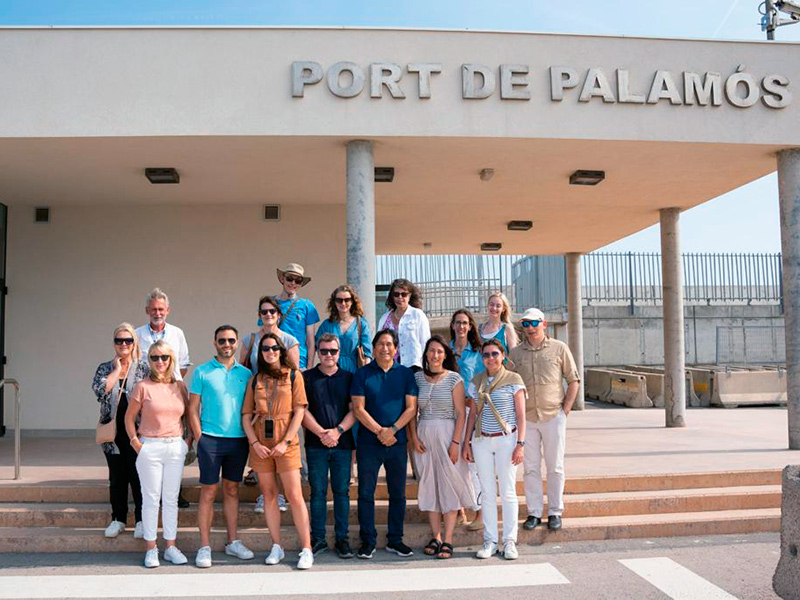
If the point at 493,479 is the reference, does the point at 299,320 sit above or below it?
above

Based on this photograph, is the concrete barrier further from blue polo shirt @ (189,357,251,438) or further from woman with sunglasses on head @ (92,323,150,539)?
woman with sunglasses on head @ (92,323,150,539)

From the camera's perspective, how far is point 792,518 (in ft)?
13.9

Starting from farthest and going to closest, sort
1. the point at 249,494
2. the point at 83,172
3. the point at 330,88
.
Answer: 1. the point at 83,172
2. the point at 330,88
3. the point at 249,494

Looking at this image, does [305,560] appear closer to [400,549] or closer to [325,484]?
[325,484]

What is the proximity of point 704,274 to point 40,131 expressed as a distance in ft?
68.6

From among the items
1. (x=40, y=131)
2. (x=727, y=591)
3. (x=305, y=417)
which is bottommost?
(x=727, y=591)

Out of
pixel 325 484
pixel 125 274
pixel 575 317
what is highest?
pixel 125 274

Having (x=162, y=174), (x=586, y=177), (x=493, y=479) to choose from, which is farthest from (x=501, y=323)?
(x=162, y=174)

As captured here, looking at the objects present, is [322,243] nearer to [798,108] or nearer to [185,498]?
[185,498]

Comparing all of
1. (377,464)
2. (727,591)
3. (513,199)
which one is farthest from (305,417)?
(513,199)

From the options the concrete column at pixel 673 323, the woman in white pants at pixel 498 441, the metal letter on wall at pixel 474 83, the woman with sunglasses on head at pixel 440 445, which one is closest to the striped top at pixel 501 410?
the woman in white pants at pixel 498 441

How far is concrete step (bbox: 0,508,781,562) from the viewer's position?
5.81m

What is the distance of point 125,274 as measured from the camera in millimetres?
10547

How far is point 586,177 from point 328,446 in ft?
17.8
